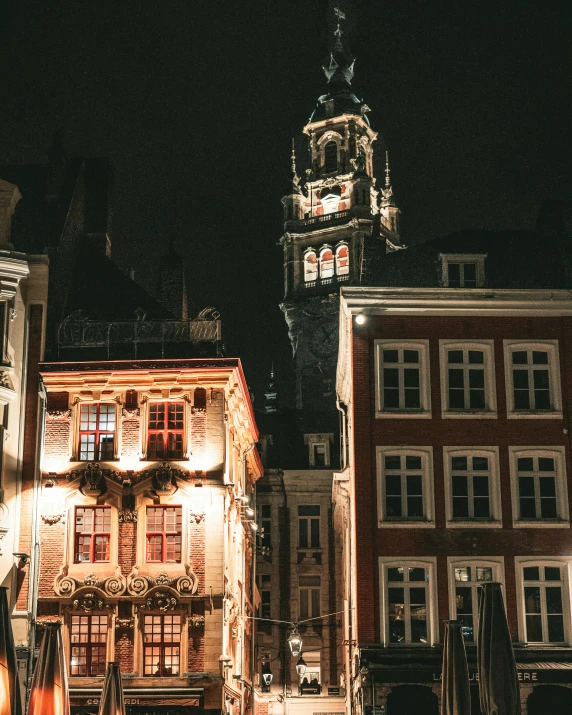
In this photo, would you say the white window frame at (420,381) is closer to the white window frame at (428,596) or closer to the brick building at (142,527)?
the white window frame at (428,596)

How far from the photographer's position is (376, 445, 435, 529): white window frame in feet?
109

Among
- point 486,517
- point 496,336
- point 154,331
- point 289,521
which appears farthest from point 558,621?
point 289,521

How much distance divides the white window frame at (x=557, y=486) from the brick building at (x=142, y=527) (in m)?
8.60

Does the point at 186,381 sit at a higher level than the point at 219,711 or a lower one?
higher

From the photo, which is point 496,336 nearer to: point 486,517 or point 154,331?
point 486,517

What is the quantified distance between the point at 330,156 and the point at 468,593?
73112mm

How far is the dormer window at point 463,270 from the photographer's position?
36281 millimetres

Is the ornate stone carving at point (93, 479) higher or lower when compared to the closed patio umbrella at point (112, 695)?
higher

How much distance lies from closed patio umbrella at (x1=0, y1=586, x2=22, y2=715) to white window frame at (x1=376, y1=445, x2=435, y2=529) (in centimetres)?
1589

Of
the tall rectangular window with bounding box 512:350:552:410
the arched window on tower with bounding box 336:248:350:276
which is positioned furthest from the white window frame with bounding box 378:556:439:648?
the arched window on tower with bounding box 336:248:350:276

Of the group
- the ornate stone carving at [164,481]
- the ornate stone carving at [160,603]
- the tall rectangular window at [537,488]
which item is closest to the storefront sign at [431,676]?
the tall rectangular window at [537,488]

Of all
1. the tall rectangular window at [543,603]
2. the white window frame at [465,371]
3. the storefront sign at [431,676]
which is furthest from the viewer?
the white window frame at [465,371]

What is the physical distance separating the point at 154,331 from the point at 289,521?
85.7 ft

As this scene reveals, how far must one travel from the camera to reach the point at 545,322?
35.2 meters
